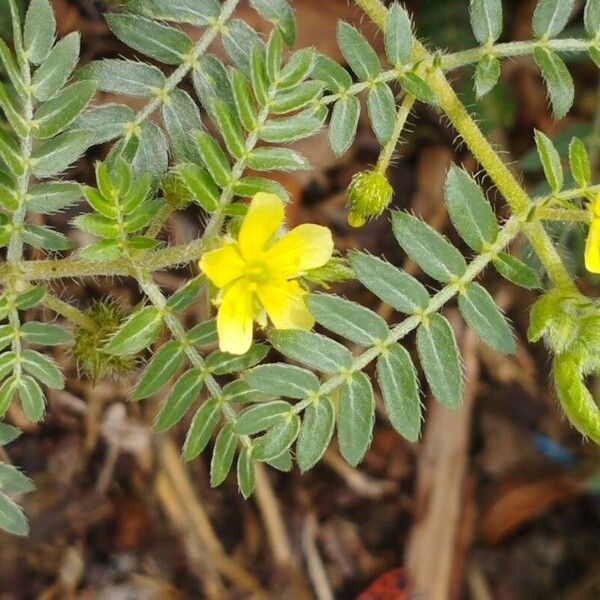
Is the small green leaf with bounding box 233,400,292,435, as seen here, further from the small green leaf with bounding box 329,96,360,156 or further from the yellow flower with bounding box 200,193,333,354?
the small green leaf with bounding box 329,96,360,156

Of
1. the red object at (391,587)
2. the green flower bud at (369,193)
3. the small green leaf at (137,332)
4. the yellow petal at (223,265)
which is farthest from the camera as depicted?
the red object at (391,587)

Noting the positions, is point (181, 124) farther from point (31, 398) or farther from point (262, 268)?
point (31, 398)

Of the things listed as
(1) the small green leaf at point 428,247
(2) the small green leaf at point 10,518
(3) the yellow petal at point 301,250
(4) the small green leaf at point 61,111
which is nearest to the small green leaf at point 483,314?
(1) the small green leaf at point 428,247

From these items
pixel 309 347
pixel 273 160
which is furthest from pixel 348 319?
pixel 273 160

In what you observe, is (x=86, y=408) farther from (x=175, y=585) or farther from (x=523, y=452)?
(x=523, y=452)

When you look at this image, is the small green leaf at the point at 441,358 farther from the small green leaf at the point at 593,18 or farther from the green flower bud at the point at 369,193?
the small green leaf at the point at 593,18

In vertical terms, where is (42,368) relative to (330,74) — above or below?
below

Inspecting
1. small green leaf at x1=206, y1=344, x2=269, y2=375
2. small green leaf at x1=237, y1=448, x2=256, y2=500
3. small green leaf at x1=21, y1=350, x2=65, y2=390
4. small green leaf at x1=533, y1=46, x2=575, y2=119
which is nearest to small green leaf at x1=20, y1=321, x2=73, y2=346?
small green leaf at x1=21, y1=350, x2=65, y2=390
